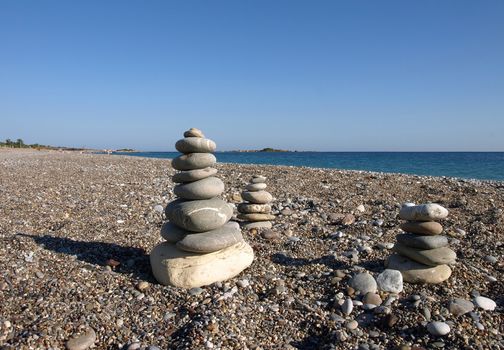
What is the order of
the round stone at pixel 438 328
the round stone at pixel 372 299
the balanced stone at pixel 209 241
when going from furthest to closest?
1. the balanced stone at pixel 209 241
2. the round stone at pixel 372 299
3. the round stone at pixel 438 328

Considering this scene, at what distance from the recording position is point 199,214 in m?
5.61

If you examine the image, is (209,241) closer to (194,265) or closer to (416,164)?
(194,265)

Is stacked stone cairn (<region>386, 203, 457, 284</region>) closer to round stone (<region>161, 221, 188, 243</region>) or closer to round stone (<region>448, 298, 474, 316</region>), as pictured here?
round stone (<region>448, 298, 474, 316</region>)

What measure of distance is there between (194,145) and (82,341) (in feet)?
10.4

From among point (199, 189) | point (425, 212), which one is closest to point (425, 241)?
Answer: point (425, 212)

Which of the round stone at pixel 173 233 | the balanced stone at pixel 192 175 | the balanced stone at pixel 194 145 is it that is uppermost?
the balanced stone at pixel 194 145

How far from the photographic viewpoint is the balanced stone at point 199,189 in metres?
5.81

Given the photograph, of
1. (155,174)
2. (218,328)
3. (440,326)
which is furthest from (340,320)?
(155,174)

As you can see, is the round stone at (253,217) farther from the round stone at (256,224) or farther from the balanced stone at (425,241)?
the balanced stone at (425,241)

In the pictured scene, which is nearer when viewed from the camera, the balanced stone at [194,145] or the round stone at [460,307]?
the round stone at [460,307]

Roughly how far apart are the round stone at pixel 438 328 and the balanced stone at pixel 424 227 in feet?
5.56

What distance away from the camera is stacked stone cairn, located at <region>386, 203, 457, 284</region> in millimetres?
5367

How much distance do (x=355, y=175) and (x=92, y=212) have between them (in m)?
10.6

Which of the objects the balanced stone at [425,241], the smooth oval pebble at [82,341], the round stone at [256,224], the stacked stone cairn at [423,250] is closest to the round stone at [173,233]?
the smooth oval pebble at [82,341]
